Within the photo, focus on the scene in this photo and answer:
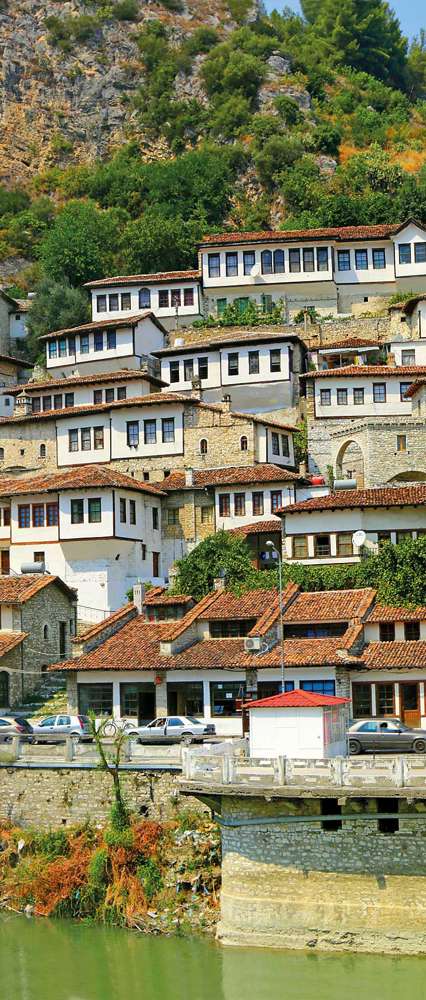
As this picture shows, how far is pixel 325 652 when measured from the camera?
45.7 meters

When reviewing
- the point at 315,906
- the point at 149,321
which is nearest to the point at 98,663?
the point at 315,906

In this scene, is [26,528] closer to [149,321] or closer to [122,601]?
[122,601]

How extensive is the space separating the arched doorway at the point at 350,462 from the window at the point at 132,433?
993 centimetres

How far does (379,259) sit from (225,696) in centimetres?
4642

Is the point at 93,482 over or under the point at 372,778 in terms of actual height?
over

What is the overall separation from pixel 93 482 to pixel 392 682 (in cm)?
1891

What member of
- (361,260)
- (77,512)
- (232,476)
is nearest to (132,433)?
(232,476)

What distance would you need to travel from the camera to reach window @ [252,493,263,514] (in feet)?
204

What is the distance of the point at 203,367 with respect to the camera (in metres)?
76.6

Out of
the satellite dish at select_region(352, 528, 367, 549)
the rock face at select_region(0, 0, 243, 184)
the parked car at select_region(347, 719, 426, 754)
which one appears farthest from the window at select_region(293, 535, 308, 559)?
the rock face at select_region(0, 0, 243, 184)

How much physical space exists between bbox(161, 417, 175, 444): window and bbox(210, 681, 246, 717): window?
23032mm

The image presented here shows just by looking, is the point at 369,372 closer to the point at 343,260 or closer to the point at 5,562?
the point at 343,260

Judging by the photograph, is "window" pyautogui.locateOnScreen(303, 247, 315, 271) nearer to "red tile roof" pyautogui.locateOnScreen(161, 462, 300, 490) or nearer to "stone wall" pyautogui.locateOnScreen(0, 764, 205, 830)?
"red tile roof" pyautogui.locateOnScreen(161, 462, 300, 490)

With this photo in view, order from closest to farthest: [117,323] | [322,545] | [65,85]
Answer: [322,545] → [117,323] → [65,85]
